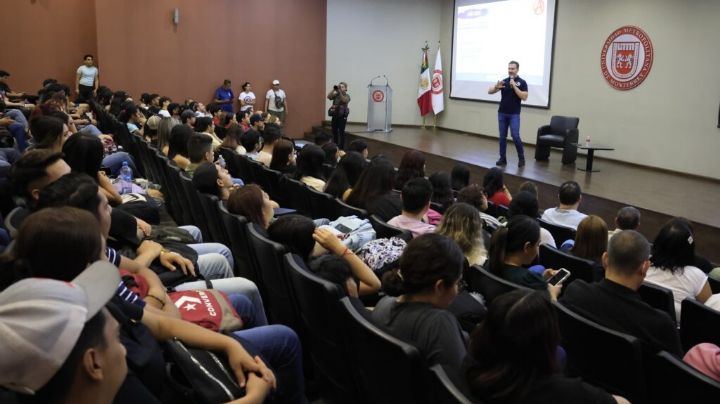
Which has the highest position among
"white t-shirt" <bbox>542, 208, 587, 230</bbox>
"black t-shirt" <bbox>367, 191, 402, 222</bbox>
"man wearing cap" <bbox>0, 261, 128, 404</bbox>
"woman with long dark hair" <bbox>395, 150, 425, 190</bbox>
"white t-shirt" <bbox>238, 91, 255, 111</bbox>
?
"white t-shirt" <bbox>238, 91, 255, 111</bbox>

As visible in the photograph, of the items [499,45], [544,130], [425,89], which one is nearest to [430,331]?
[544,130]

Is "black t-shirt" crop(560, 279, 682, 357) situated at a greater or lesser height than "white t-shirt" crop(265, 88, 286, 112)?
lesser

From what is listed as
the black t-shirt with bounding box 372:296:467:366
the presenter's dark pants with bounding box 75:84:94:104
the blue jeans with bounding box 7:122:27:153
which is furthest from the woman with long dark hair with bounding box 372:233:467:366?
the presenter's dark pants with bounding box 75:84:94:104

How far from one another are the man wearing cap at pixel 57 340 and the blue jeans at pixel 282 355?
3.35 ft

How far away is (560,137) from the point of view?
9453 mm

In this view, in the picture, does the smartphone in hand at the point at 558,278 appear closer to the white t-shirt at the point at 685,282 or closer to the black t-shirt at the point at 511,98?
the white t-shirt at the point at 685,282

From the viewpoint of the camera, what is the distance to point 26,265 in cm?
160

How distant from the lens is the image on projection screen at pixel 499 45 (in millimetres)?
10734

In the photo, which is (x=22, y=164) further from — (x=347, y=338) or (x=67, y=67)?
(x=67, y=67)

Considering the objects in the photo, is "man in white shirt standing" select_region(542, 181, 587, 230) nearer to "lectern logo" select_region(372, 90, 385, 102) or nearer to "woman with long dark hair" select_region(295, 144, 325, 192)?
"woman with long dark hair" select_region(295, 144, 325, 192)

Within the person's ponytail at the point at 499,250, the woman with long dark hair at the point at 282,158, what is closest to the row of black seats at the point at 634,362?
the person's ponytail at the point at 499,250

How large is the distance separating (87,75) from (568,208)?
1007 cm

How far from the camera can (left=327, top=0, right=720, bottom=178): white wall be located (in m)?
8.21

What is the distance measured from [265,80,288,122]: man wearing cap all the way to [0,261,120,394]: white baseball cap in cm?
1236
